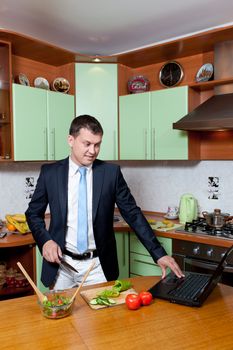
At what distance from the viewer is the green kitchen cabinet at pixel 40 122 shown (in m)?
2.88

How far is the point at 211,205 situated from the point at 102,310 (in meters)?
2.12

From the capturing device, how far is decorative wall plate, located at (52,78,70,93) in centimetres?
329

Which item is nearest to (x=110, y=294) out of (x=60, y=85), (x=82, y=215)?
(x=82, y=215)

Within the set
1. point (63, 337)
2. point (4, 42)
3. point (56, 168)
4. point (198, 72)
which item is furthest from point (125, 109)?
point (63, 337)

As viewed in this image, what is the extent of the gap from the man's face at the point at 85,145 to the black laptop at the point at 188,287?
767mm

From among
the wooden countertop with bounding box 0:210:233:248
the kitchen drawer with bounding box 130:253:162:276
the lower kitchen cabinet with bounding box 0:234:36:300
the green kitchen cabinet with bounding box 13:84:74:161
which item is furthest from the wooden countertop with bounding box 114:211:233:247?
the green kitchen cabinet with bounding box 13:84:74:161

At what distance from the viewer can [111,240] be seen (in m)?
2.10

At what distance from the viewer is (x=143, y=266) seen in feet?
9.80

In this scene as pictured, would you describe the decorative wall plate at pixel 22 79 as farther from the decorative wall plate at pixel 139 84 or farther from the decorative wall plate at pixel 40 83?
the decorative wall plate at pixel 139 84

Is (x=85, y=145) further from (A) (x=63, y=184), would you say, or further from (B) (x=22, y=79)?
(B) (x=22, y=79)

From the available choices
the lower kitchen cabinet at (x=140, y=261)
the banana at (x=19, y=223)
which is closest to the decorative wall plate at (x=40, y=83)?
the banana at (x=19, y=223)

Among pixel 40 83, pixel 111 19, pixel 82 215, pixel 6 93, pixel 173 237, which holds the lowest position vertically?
pixel 173 237

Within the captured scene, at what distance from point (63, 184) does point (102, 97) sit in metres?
1.55

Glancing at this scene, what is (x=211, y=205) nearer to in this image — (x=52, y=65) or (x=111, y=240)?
(x=111, y=240)
